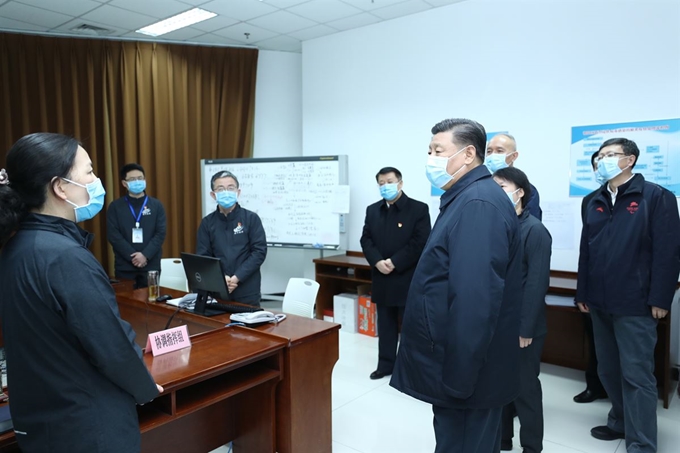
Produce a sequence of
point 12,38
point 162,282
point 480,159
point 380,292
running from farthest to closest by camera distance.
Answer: point 12,38, point 162,282, point 380,292, point 480,159

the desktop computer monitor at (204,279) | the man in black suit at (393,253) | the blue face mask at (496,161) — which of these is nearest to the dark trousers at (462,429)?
the desktop computer monitor at (204,279)

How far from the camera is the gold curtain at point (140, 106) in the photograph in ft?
15.6

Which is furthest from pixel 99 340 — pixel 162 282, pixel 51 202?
pixel 162 282

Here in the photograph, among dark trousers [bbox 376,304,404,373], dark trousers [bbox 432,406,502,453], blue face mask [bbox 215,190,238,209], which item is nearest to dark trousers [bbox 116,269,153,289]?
blue face mask [bbox 215,190,238,209]

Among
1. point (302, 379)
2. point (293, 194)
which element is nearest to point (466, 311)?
point (302, 379)

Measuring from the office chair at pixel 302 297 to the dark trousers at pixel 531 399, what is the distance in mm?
1312

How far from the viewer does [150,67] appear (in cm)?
527

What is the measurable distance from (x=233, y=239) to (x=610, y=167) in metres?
2.29

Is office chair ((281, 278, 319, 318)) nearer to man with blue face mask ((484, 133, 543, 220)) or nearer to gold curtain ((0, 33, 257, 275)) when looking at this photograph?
man with blue face mask ((484, 133, 543, 220))

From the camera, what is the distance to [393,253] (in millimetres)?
3588

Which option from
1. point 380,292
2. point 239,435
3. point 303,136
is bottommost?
point 239,435

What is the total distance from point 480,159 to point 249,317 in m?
1.38

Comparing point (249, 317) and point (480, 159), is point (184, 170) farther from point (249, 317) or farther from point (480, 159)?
point (480, 159)

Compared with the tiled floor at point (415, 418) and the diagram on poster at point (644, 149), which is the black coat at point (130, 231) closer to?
the tiled floor at point (415, 418)
